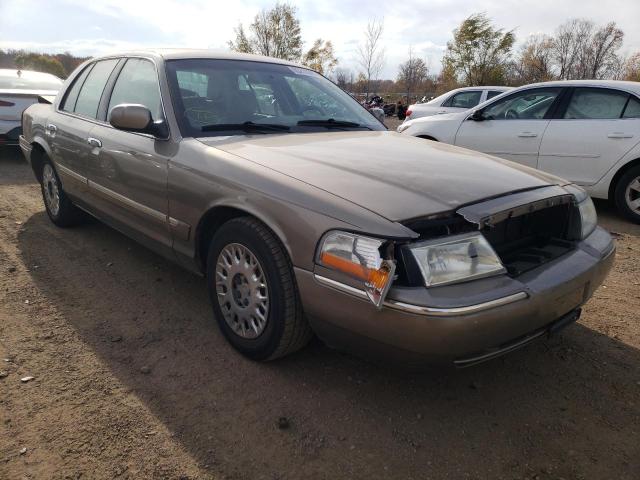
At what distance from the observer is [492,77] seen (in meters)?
30.8

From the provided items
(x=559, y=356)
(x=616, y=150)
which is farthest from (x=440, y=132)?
(x=559, y=356)

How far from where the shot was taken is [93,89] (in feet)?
13.3

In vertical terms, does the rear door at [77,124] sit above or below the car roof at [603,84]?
below

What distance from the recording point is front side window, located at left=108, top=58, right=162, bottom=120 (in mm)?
3160

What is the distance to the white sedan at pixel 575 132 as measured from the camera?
5344 mm

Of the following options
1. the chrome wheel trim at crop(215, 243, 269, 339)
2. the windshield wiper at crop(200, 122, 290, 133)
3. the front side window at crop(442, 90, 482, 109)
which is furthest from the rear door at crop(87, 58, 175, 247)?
the front side window at crop(442, 90, 482, 109)

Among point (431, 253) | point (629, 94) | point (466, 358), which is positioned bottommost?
point (466, 358)

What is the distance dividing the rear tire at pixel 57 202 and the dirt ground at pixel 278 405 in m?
1.43

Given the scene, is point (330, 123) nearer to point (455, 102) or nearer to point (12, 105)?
point (12, 105)

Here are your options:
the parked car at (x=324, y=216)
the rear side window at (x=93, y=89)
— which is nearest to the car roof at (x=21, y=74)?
the rear side window at (x=93, y=89)

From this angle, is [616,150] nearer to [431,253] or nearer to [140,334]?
[431,253]

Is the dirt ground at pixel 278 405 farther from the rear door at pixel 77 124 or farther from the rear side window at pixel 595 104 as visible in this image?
the rear side window at pixel 595 104

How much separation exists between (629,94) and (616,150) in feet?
2.07

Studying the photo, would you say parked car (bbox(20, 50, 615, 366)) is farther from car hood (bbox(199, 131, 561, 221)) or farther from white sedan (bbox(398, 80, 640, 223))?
white sedan (bbox(398, 80, 640, 223))
